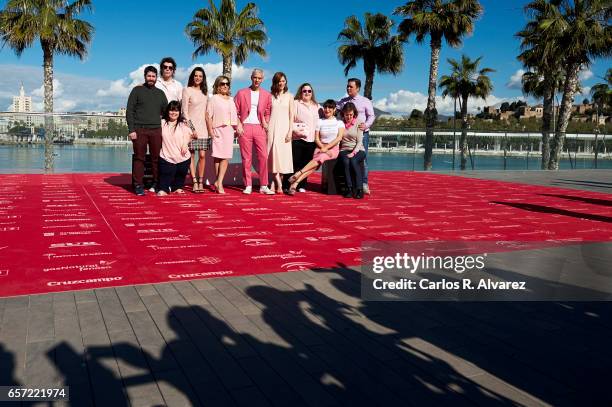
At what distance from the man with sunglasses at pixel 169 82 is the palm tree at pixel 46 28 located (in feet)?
45.9

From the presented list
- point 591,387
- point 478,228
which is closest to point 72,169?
point 478,228

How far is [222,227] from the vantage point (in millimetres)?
6242

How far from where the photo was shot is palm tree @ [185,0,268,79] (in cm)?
Answer: 2573

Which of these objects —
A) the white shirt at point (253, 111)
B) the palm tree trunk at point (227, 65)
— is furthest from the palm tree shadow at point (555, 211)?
the palm tree trunk at point (227, 65)

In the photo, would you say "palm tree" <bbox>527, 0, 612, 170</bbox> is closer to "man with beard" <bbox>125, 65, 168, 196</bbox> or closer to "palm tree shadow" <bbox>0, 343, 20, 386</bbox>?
"man with beard" <bbox>125, 65, 168, 196</bbox>

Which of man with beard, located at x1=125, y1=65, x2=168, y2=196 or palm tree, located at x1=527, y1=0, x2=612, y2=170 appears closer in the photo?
man with beard, located at x1=125, y1=65, x2=168, y2=196

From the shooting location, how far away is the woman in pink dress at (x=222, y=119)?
8.71 m

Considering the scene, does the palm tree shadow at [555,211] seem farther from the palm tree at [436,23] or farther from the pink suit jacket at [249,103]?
the palm tree at [436,23]

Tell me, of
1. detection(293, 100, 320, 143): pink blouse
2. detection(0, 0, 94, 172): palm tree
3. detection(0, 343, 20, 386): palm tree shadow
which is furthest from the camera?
detection(0, 0, 94, 172): palm tree

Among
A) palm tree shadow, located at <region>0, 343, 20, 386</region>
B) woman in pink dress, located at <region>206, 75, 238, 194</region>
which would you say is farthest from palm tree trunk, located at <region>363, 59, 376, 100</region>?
palm tree shadow, located at <region>0, 343, 20, 386</region>

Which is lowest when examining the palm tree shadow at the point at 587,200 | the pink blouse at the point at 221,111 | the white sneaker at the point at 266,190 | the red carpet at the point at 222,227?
the red carpet at the point at 222,227

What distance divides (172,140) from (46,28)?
48.3ft

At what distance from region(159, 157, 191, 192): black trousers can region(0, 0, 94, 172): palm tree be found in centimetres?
1437

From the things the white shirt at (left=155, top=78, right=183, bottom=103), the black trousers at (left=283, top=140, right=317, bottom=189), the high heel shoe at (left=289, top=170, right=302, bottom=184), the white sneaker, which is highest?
the white shirt at (left=155, top=78, right=183, bottom=103)
